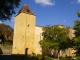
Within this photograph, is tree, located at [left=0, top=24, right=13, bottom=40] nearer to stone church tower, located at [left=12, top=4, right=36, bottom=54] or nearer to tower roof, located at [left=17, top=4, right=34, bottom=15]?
stone church tower, located at [left=12, top=4, right=36, bottom=54]

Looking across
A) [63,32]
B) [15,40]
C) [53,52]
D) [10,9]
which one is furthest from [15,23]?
[10,9]

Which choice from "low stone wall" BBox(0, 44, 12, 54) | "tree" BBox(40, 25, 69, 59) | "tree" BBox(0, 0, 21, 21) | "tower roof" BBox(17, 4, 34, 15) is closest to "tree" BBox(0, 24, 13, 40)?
"low stone wall" BBox(0, 44, 12, 54)

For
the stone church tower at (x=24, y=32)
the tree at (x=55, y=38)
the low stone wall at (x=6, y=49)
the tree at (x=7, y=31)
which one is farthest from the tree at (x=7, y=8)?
the tree at (x=7, y=31)

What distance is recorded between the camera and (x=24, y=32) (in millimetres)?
48938

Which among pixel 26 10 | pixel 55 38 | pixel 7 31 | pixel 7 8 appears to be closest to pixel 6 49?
pixel 7 31

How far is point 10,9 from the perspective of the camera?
55.5ft

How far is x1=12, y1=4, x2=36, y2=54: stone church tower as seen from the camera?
160 feet

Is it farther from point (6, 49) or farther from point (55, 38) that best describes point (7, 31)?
point (55, 38)

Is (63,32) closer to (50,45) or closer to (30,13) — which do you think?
(50,45)

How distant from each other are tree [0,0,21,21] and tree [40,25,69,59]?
23.4 metres

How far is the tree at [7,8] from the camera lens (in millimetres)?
16031

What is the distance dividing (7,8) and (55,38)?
2542 cm

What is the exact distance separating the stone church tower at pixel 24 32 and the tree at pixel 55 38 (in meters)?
8.79

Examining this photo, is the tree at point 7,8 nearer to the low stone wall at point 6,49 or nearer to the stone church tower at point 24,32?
the stone church tower at point 24,32
